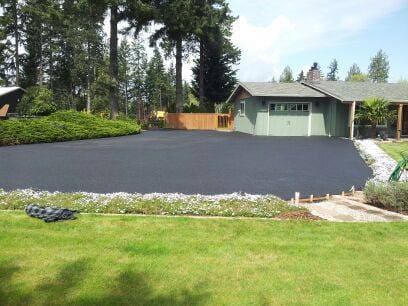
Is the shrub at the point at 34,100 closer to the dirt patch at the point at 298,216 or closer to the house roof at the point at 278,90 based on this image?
the house roof at the point at 278,90

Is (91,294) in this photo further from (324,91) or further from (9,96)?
(9,96)

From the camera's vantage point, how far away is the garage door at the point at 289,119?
96.8 ft

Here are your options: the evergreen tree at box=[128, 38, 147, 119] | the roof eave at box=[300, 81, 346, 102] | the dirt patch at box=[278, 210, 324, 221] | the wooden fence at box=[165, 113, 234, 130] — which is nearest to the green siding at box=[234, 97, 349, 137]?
the roof eave at box=[300, 81, 346, 102]

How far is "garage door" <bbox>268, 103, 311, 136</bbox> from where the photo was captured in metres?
29.5

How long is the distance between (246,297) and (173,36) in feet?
124

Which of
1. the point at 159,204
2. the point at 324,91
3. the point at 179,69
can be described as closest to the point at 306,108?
the point at 324,91

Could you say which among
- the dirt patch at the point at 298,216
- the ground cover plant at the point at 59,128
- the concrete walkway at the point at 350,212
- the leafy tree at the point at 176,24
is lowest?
the concrete walkway at the point at 350,212

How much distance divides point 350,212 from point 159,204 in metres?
3.89

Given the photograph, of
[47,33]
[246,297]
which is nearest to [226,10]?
[47,33]

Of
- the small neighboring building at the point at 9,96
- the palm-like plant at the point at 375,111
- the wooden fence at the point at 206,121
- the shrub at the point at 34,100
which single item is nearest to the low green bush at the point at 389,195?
the palm-like plant at the point at 375,111

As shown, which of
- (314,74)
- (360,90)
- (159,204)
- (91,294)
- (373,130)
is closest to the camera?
(91,294)

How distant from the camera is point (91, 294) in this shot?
4027 millimetres

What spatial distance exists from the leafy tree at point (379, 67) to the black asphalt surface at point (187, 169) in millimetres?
86188

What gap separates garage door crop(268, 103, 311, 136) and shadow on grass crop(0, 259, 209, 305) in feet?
85.7
